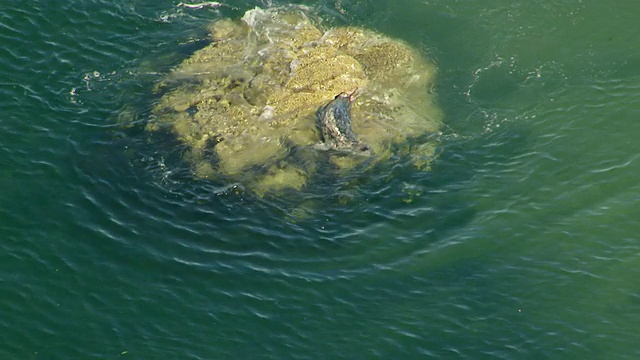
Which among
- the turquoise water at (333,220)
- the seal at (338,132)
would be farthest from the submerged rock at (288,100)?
the turquoise water at (333,220)

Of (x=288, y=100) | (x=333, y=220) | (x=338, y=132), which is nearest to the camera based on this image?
(x=333, y=220)

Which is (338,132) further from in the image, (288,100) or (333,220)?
(333,220)

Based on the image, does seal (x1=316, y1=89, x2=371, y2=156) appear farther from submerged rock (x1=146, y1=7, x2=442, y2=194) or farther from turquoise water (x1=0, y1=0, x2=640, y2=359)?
turquoise water (x1=0, y1=0, x2=640, y2=359)

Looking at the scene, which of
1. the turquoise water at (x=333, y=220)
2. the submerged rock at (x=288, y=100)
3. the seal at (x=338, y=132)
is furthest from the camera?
→ the seal at (x=338, y=132)

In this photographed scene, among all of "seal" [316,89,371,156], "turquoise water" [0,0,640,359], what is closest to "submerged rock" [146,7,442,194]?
"seal" [316,89,371,156]

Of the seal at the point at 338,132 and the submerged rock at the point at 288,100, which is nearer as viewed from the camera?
the submerged rock at the point at 288,100

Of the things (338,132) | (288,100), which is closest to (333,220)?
(338,132)

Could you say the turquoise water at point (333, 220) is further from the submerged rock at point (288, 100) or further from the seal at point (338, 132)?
the seal at point (338, 132)
